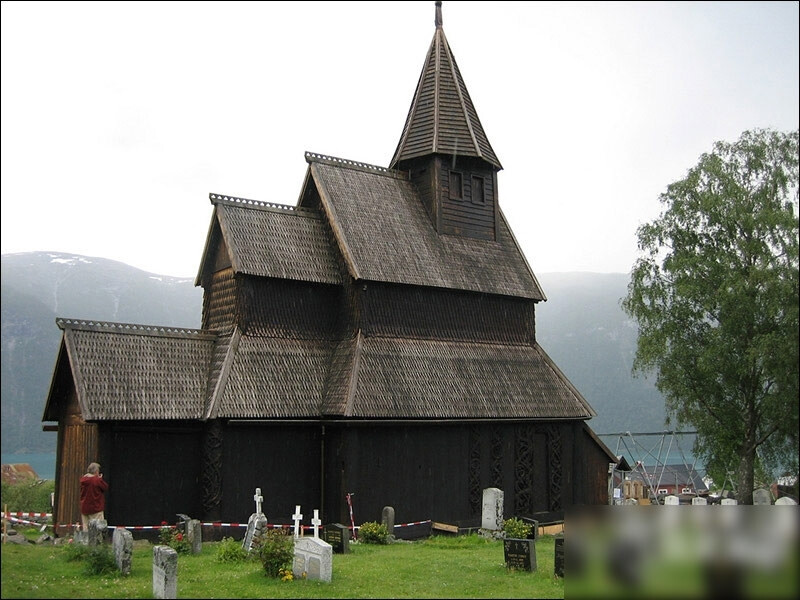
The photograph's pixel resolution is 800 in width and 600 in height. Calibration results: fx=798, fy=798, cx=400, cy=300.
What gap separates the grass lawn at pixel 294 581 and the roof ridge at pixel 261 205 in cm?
1113

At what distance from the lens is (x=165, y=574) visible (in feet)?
42.9

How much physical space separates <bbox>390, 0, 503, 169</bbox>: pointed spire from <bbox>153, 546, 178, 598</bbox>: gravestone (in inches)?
748

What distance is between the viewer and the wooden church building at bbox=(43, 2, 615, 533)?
21406 mm

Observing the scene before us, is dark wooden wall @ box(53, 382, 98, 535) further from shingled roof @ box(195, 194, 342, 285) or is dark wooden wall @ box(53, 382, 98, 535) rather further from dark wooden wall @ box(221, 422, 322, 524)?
shingled roof @ box(195, 194, 342, 285)

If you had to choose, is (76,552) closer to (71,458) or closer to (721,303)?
(71,458)

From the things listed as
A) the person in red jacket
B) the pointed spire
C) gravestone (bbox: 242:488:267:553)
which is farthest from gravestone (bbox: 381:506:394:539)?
the pointed spire

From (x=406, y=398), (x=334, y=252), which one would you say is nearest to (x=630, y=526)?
(x=406, y=398)

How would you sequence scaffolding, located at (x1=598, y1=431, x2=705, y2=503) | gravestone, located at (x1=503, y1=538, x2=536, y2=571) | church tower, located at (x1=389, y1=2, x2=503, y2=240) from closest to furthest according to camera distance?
1. gravestone, located at (x1=503, y1=538, x2=536, y2=571)
2. church tower, located at (x1=389, y1=2, x2=503, y2=240)
3. scaffolding, located at (x1=598, y1=431, x2=705, y2=503)

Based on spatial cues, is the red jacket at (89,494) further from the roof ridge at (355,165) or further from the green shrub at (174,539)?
the roof ridge at (355,165)

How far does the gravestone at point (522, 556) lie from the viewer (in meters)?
15.9

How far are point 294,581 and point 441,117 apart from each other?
19.7 meters

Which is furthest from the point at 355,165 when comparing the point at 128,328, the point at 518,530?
the point at 518,530

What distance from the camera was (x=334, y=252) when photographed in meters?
26.0

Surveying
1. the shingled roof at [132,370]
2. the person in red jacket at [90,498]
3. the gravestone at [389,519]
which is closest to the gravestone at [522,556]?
the gravestone at [389,519]
